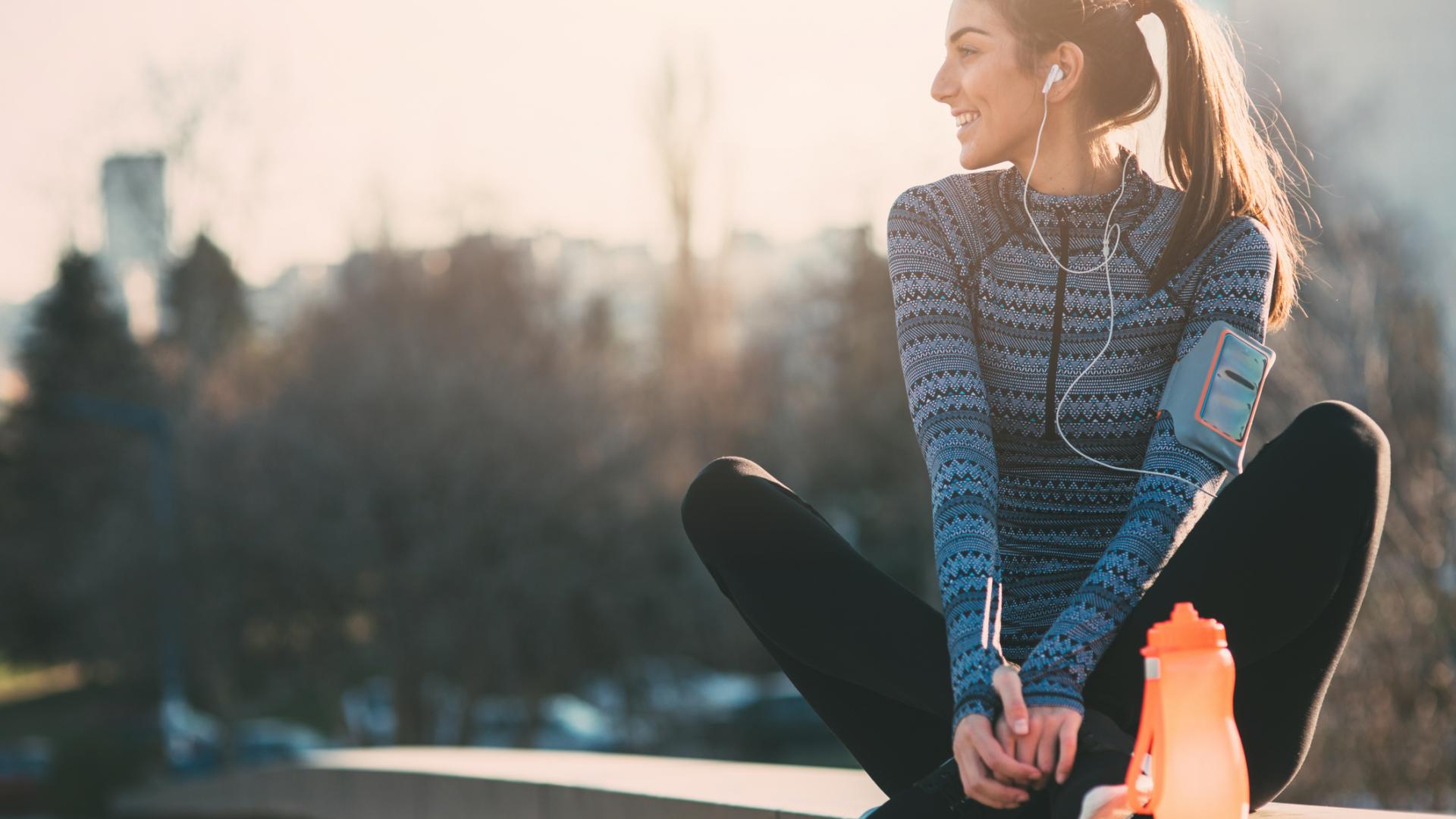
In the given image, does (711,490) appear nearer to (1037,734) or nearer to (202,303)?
(1037,734)

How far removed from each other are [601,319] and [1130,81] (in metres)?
29.7

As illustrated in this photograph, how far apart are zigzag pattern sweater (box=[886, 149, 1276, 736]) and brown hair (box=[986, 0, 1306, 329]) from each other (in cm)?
4

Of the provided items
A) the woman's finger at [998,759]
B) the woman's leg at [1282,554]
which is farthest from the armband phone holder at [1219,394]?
the woman's finger at [998,759]

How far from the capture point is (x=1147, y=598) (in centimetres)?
207

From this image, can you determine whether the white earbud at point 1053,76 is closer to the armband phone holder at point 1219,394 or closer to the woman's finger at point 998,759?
the armband phone holder at point 1219,394

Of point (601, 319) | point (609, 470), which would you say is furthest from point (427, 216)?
point (609, 470)

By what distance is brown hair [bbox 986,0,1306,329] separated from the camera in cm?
246

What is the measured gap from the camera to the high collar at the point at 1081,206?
250 cm

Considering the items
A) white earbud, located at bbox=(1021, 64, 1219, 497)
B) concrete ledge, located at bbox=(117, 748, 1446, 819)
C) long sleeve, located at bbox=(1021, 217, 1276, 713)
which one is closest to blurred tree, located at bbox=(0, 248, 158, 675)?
concrete ledge, located at bbox=(117, 748, 1446, 819)

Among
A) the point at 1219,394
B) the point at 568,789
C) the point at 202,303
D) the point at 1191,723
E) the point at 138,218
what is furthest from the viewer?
the point at 202,303

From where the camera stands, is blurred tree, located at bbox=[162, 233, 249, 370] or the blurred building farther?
blurred tree, located at bbox=[162, 233, 249, 370]

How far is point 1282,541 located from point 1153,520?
0.21 metres

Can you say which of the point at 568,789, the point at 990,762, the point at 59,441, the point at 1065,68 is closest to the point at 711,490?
the point at 990,762

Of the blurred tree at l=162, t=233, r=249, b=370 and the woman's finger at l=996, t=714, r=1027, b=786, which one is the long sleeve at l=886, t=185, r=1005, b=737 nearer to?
the woman's finger at l=996, t=714, r=1027, b=786
